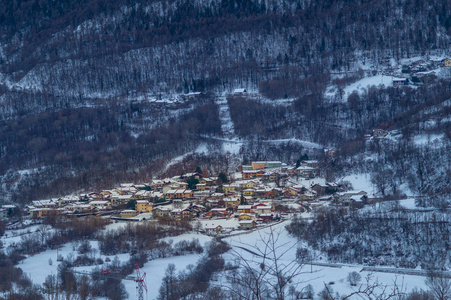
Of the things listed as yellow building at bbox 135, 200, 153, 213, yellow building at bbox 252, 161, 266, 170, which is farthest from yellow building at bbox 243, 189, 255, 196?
yellow building at bbox 135, 200, 153, 213

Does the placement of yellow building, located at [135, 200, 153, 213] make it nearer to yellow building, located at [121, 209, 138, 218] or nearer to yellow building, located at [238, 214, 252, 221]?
yellow building, located at [121, 209, 138, 218]

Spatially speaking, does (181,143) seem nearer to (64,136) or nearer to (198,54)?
(64,136)

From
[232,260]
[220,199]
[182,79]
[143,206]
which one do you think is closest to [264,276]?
[232,260]

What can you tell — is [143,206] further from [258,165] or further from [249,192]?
[258,165]

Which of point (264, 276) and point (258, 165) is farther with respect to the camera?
point (258, 165)

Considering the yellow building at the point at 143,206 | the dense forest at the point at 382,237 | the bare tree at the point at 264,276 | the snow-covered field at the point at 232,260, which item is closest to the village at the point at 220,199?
the yellow building at the point at 143,206

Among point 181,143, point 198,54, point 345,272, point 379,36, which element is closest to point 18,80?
point 198,54
